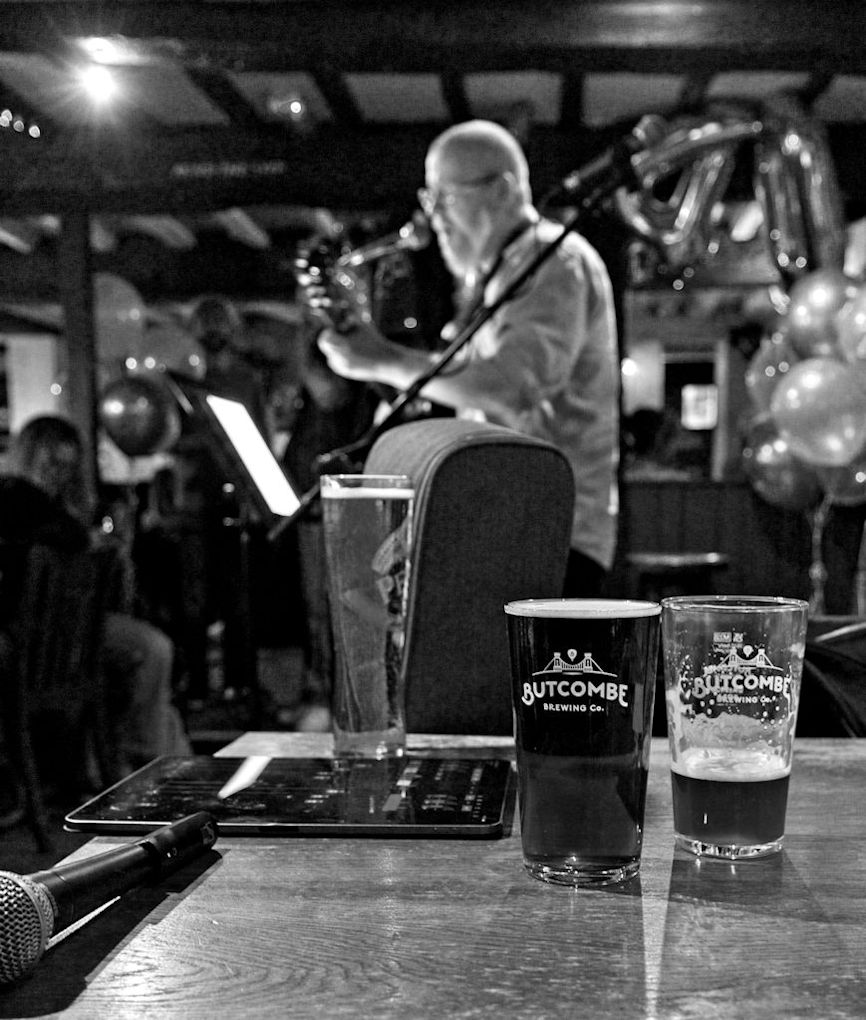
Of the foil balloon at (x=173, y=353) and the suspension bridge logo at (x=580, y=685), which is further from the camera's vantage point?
the foil balloon at (x=173, y=353)

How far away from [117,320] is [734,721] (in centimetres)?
663

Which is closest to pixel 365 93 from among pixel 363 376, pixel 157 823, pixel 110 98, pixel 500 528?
pixel 110 98

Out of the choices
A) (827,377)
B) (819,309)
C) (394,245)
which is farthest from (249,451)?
(819,309)

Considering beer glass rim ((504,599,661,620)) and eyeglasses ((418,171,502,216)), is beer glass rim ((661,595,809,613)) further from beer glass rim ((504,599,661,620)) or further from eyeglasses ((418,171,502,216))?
eyeglasses ((418,171,502,216))

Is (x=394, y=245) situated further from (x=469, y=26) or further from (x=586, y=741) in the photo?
(x=586, y=741)

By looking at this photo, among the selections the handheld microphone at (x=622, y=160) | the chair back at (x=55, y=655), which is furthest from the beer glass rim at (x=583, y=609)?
the chair back at (x=55, y=655)

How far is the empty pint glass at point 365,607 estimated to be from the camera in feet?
2.58

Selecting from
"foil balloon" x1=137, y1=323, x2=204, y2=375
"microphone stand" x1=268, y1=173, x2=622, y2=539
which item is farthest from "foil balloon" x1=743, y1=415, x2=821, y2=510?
"microphone stand" x1=268, y1=173, x2=622, y2=539

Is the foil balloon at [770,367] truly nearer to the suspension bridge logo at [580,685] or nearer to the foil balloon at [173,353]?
the foil balloon at [173,353]

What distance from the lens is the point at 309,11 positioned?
4.16m

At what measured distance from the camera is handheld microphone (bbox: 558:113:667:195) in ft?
5.45

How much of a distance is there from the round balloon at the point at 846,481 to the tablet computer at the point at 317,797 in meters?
4.24

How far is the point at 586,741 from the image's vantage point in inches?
20.5

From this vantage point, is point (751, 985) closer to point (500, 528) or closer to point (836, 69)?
point (500, 528)
